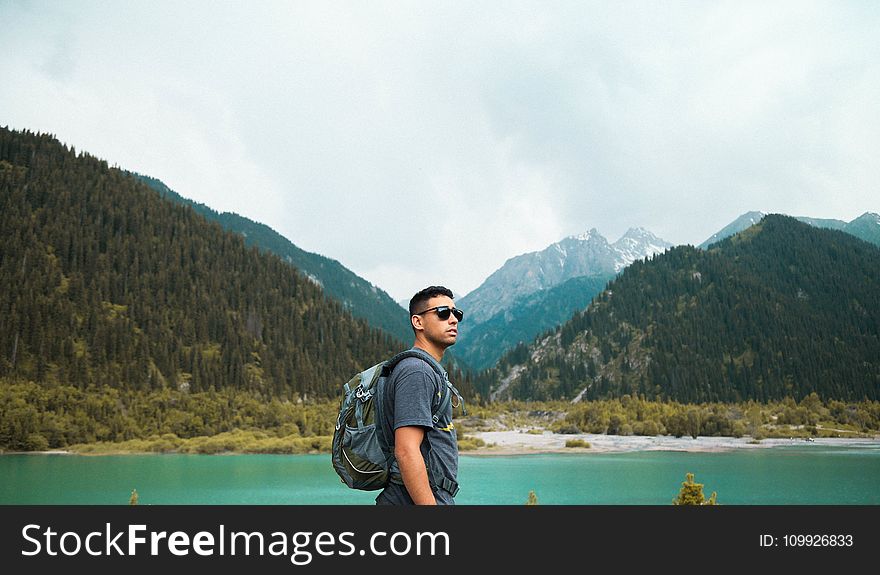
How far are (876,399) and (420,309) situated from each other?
15294 centimetres

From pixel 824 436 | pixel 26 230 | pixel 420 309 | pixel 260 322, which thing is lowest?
pixel 824 436

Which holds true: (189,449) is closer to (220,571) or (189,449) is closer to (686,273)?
(220,571)

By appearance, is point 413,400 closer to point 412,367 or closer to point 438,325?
point 412,367

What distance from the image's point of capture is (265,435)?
8856 centimetres

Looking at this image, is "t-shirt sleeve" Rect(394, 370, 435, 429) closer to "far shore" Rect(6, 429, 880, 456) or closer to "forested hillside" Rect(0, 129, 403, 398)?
"far shore" Rect(6, 429, 880, 456)

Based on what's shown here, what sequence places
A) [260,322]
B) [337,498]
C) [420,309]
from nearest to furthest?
1. [420,309]
2. [337,498]
3. [260,322]

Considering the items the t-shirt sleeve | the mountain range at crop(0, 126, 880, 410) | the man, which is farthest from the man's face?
the mountain range at crop(0, 126, 880, 410)

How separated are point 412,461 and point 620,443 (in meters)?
88.6

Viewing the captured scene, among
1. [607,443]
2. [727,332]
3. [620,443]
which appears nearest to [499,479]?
[607,443]

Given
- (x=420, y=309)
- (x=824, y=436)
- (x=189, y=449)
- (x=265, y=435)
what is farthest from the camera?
(x=824, y=436)

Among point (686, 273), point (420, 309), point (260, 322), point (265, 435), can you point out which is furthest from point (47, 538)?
point (686, 273)

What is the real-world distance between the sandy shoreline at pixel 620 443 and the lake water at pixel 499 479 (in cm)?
625

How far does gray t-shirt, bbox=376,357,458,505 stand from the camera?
399 centimetres

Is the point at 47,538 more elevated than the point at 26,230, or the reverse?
the point at 26,230
